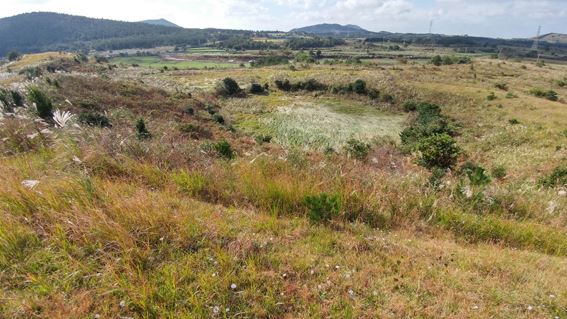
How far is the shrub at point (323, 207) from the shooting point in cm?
425

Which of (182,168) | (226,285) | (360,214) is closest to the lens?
(226,285)

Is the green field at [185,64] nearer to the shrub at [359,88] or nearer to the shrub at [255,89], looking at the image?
the shrub at [255,89]

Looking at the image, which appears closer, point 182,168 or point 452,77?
point 182,168

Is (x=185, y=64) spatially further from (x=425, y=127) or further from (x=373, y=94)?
(x=425, y=127)

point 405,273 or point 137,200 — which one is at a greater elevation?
point 137,200

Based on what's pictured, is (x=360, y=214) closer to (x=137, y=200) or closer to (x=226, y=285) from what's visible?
(x=226, y=285)

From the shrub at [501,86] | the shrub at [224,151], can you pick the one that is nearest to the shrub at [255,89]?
the shrub at [501,86]

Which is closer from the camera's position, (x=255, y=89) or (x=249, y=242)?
(x=249, y=242)

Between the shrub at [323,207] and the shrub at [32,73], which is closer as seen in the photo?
the shrub at [323,207]

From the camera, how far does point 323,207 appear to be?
4.29 m

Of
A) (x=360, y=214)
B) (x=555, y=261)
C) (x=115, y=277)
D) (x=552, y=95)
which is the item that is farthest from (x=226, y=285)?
(x=552, y=95)

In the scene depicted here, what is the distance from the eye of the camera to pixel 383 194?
4.92 meters

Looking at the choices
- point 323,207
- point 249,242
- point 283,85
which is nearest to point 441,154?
point 323,207

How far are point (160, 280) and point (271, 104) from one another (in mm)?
49946
